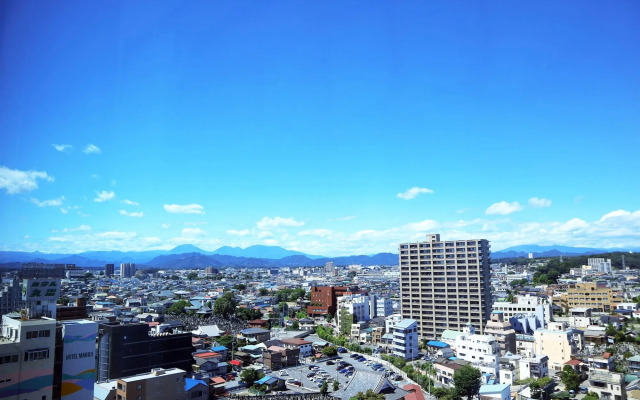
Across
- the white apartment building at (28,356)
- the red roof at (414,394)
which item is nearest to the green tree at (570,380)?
the red roof at (414,394)

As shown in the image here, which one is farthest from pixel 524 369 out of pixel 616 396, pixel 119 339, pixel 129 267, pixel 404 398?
pixel 129 267

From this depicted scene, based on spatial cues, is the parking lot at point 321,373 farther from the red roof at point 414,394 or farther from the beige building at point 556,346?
the beige building at point 556,346

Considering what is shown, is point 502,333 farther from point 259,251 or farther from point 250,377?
point 259,251

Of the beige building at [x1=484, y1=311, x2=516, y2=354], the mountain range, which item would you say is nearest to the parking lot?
the beige building at [x1=484, y1=311, x2=516, y2=354]

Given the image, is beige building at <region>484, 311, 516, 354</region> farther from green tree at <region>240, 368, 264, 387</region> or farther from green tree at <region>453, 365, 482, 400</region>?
green tree at <region>240, 368, 264, 387</region>

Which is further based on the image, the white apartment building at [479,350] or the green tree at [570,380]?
the white apartment building at [479,350]
